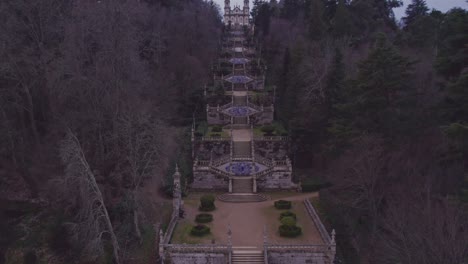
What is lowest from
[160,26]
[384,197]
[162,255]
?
[162,255]

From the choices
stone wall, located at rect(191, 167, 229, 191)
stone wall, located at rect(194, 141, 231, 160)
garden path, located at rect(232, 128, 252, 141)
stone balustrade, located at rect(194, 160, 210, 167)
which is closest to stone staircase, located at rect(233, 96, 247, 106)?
garden path, located at rect(232, 128, 252, 141)

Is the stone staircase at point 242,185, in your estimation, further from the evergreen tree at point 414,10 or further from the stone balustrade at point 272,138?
the evergreen tree at point 414,10

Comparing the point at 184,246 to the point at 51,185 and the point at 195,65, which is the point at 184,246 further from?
the point at 195,65

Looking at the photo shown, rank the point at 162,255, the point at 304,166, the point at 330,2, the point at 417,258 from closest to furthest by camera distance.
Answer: the point at 417,258 < the point at 162,255 < the point at 304,166 < the point at 330,2

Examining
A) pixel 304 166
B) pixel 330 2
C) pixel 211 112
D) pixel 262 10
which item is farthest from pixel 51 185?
pixel 262 10

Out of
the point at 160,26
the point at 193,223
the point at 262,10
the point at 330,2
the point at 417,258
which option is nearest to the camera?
the point at 417,258

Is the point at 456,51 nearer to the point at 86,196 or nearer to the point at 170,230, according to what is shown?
the point at 170,230

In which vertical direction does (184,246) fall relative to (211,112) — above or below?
below
